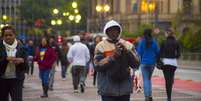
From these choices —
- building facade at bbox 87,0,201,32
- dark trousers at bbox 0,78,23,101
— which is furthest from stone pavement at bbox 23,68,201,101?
building facade at bbox 87,0,201,32

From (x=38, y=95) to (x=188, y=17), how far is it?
218 ft

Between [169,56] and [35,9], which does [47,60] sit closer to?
[169,56]

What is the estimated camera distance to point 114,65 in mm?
9062

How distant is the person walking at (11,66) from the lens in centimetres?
1120

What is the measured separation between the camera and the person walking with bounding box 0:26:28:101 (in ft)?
36.8

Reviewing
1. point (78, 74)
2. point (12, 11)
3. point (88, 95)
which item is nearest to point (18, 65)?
point (88, 95)

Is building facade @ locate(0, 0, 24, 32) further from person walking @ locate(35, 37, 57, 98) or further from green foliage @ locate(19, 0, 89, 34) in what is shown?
person walking @ locate(35, 37, 57, 98)

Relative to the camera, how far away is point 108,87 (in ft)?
30.3

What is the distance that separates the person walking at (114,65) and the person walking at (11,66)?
2338 millimetres

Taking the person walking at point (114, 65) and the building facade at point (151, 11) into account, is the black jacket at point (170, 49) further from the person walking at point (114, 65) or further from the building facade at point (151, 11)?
the building facade at point (151, 11)

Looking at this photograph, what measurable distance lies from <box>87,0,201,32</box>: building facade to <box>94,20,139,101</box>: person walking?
69659 millimetres

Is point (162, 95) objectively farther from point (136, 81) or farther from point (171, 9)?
point (171, 9)

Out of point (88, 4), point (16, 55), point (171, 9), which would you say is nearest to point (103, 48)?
point (16, 55)

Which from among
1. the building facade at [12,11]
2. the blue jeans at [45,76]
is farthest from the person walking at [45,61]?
the building facade at [12,11]
